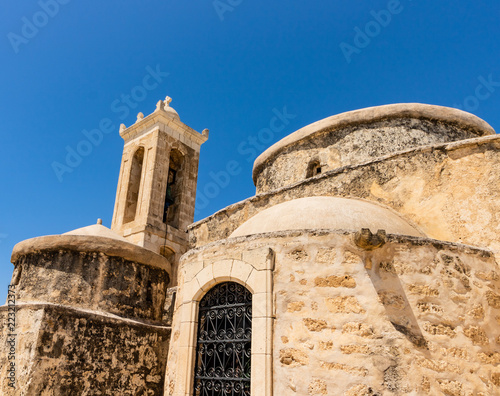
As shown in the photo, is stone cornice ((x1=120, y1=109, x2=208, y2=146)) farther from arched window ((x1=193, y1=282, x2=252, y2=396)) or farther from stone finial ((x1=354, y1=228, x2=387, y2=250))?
stone finial ((x1=354, y1=228, x2=387, y2=250))

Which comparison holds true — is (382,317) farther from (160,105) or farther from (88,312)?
(160,105)

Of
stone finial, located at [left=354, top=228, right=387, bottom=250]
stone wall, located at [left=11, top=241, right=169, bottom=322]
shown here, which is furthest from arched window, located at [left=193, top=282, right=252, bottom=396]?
stone wall, located at [left=11, top=241, right=169, bottom=322]

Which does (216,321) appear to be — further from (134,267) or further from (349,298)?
(134,267)

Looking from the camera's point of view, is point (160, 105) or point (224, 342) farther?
point (160, 105)

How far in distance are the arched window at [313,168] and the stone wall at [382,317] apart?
3.54m

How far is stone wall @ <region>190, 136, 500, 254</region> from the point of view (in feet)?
15.3

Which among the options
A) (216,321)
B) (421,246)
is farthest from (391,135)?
(216,321)

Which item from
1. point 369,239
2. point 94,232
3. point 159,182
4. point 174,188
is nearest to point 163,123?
point 159,182

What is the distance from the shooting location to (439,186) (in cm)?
509

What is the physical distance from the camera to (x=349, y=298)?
3598 mm

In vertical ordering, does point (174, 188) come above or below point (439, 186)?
above

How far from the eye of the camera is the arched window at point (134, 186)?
14.7m

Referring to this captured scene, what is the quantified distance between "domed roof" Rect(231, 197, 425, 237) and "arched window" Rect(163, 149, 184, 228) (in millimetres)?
10257

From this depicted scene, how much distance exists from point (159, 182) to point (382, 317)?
1174cm
